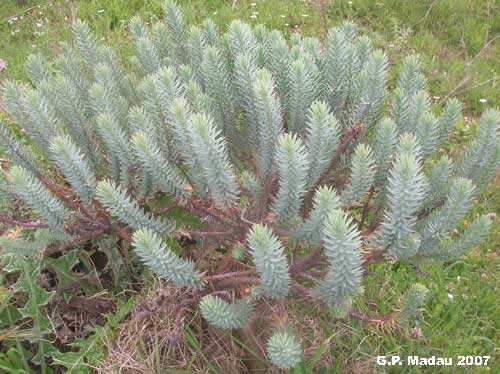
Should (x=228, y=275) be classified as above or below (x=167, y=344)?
above

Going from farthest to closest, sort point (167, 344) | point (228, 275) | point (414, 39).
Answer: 1. point (414, 39)
2. point (167, 344)
3. point (228, 275)

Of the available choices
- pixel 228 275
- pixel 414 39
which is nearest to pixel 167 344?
pixel 228 275

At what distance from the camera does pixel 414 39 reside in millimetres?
4871

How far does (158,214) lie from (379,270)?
135cm

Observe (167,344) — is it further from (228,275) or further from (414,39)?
(414,39)

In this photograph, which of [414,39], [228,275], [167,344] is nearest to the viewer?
[228,275]

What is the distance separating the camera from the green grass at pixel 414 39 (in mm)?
2820

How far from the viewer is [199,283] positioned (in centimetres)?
166

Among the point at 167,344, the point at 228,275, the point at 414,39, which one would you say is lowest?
the point at 414,39

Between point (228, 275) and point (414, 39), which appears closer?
point (228, 275)

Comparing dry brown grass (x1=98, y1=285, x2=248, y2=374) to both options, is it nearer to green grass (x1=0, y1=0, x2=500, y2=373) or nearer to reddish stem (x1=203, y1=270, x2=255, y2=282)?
reddish stem (x1=203, y1=270, x2=255, y2=282)

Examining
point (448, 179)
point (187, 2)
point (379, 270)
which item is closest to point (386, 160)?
point (448, 179)

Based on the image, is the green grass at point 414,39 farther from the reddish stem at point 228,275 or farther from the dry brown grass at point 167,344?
the reddish stem at point 228,275

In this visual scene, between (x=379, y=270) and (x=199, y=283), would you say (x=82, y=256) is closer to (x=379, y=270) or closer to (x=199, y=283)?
(x=199, y=283)
